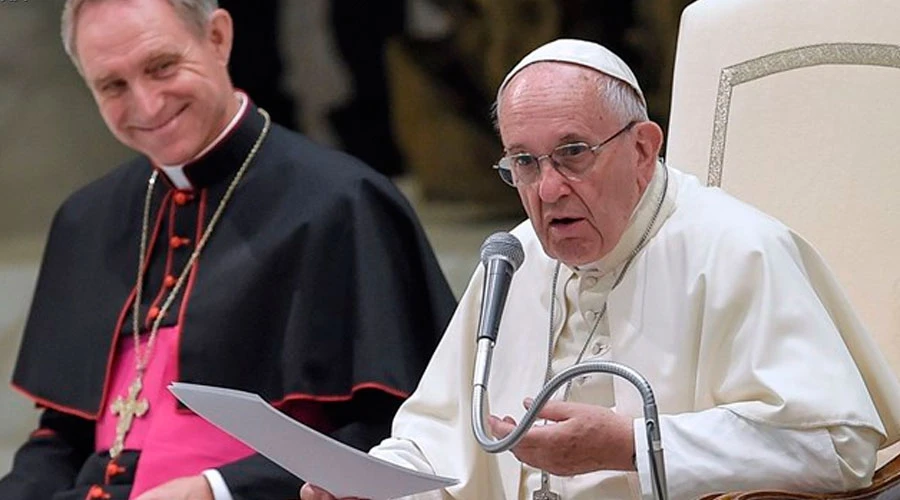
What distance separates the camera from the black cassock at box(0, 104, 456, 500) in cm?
447

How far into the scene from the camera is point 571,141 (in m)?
3.45

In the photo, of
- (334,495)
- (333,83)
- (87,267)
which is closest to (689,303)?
(334,495)

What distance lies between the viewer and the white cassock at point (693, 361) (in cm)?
329

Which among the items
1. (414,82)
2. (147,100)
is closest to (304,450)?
(147,100)

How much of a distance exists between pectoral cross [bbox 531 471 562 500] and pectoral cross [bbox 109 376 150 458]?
1328 millimetres

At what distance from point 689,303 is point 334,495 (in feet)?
2.51

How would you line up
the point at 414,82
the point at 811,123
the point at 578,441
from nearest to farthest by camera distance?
the point at 578,441
the point at 811,123
the point at 414,82

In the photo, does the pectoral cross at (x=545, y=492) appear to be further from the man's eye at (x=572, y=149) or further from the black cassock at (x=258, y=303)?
the black cassock at (x=258, y=303)

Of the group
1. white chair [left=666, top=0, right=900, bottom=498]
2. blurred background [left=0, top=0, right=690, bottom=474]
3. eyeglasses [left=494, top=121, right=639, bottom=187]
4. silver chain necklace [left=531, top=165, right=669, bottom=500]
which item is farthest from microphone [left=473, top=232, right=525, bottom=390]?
blurred background [left=0, top=0, right=690, bottom=474]

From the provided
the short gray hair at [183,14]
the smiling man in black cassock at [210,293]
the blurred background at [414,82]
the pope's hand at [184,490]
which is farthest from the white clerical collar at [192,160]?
the blurred background at [414,82]

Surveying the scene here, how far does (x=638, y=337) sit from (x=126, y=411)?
1529mm

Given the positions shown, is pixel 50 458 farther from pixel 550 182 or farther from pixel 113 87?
pixel 550 182

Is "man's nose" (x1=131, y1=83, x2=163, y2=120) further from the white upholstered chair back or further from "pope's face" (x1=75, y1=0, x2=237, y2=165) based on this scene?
the white upholstered chair back

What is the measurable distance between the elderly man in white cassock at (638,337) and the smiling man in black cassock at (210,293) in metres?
0.67
